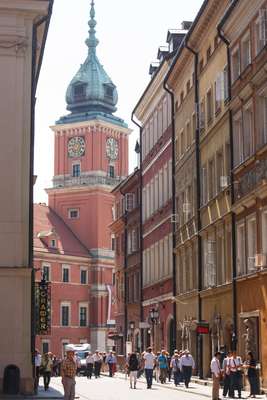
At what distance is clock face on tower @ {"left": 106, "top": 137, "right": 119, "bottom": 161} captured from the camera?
118312 mm

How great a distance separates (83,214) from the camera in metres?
114

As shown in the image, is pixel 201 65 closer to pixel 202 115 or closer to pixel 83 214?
pixel 202 115

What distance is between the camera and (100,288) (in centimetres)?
10906

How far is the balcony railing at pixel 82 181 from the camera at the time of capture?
114 metres

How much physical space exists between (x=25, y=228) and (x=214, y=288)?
11126 mm

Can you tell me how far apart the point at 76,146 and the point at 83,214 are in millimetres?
9727

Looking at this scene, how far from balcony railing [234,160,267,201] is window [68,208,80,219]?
80767mm

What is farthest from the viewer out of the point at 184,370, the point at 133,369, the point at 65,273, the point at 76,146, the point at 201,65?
the point at 76,146

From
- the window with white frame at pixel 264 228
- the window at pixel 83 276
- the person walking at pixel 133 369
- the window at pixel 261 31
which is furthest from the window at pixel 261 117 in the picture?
the window at pixel 83 276

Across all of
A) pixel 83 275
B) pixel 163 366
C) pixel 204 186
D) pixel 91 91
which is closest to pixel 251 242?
pixel 204 186

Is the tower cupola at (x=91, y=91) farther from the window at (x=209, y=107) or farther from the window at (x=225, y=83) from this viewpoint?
the window at (x=225, y=83)

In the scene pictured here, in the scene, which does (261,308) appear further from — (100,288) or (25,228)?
(100,288)

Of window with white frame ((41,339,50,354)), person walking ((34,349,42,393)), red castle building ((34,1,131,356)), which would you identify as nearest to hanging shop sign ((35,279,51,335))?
person walking ((34,349,42,393))

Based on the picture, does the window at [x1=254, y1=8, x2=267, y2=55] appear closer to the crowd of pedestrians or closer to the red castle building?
the crowd of pedestrians
